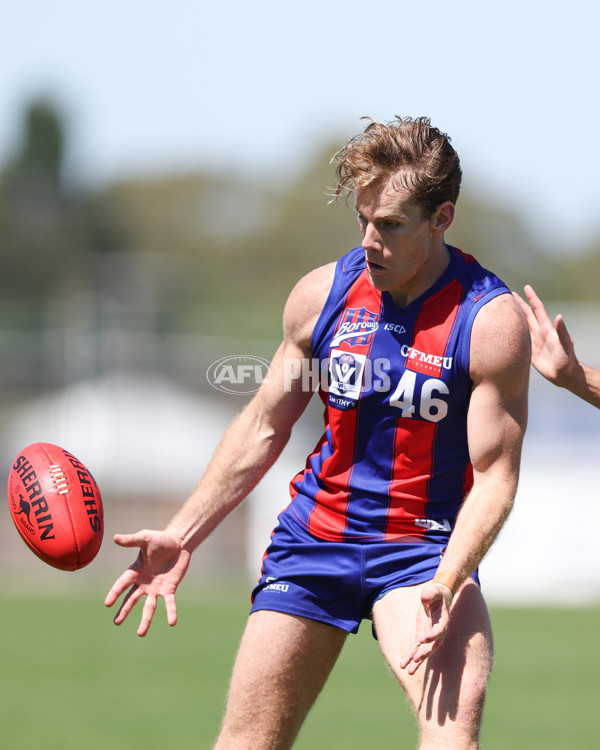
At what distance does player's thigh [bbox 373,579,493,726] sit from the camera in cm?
412

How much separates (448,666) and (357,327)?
4.33 feet

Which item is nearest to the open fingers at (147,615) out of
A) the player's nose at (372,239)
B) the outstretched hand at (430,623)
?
the outstretched hand at (430,623)

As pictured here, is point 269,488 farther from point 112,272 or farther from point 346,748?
point 112,272

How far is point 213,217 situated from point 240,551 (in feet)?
133

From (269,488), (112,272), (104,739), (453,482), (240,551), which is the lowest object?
(112,272)

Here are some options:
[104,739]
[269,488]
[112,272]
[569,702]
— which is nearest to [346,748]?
[104,739]

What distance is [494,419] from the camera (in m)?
4.32

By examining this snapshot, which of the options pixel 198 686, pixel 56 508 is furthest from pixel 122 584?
pixel 198 686

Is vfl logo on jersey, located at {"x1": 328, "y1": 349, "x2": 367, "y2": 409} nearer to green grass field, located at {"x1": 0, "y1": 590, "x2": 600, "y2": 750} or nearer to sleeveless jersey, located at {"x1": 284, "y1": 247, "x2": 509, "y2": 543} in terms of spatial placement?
sleeveless jersey, located at {"x1": 284, "y1": 247, "x2": 509, "y2": 543}

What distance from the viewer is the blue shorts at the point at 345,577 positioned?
4.50 m

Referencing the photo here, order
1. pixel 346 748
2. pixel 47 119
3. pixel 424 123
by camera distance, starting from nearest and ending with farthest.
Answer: pixel 424 123
pixel 346 748
pixel 47 119

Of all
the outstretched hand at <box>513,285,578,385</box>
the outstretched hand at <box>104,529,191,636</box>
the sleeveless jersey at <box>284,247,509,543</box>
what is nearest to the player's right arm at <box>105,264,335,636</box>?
the outstretched hand at <box>104,529,191,636</box>

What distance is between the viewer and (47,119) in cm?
7125

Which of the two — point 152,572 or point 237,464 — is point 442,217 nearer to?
point 237,464
